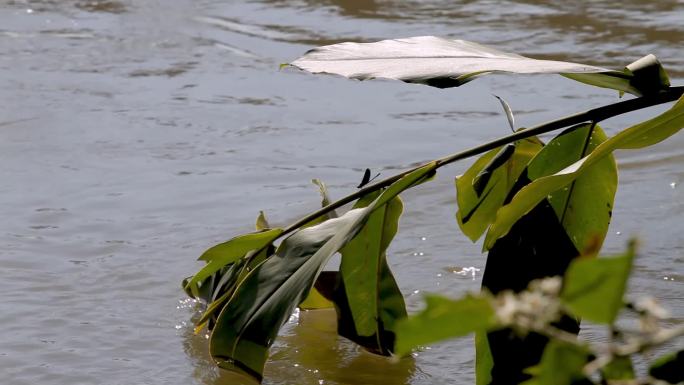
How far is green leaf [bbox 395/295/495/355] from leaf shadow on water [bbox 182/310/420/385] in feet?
4.34

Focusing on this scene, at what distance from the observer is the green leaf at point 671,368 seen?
0.59 meters

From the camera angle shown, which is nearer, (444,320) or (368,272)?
(444,320)

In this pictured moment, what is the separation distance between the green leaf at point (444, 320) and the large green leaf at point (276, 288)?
2.48 feet

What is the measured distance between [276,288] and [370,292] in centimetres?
Result: 33

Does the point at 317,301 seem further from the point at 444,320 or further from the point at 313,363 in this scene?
the point at 444,320

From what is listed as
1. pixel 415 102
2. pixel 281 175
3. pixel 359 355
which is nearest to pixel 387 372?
pixel 359 355

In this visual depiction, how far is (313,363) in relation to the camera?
1889mm

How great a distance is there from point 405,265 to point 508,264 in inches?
35.8

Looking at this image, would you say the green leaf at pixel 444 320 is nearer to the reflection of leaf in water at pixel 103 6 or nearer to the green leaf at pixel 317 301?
the green leaf at pixel 317 301

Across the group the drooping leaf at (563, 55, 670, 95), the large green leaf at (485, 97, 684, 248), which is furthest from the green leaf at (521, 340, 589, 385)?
the drooping leaf at (563, 55, 670, 95)

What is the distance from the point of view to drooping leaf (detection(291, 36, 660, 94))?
4.40 ft

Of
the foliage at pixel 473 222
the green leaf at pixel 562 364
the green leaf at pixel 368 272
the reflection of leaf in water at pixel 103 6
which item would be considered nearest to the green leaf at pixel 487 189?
the foliage at pixel 473 222

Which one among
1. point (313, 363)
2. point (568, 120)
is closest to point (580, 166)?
point (568, 120)

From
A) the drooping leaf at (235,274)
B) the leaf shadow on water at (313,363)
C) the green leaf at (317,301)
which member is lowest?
the leaf shadow on water at (313,363)
